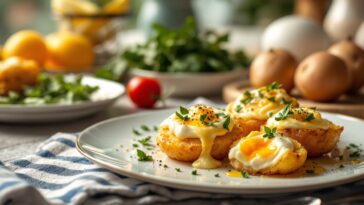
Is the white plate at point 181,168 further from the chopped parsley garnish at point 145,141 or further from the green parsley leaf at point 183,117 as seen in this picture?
the green parsley leaf at point 183,117

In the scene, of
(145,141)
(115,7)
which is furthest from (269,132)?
(115,7)

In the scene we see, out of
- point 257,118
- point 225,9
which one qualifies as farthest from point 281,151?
point 225,9

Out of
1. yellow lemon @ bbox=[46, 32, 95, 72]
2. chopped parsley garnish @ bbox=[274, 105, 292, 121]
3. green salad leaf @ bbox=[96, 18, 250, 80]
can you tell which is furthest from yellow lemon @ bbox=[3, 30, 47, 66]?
chopped parsley garnish @ bbox=[274, 105, 292, 121]

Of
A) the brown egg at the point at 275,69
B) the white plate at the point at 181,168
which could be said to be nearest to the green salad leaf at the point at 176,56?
the brown egg at the point at 275,69

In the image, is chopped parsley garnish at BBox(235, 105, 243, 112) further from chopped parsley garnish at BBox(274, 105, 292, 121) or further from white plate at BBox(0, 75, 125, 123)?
white plate at BBox(0, 75, 125, 123)

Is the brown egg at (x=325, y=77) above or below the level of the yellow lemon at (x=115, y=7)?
below

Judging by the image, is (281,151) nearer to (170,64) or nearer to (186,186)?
(186,186)

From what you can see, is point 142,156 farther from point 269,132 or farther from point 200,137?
point 269,132
